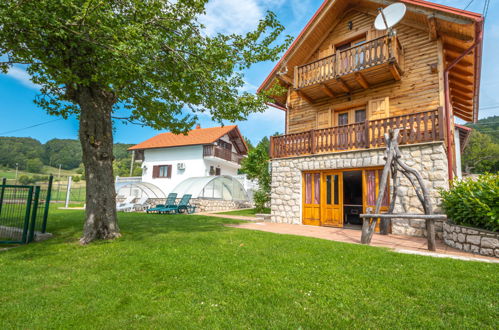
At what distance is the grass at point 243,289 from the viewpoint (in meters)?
2.46

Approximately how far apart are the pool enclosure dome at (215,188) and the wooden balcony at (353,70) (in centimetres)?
1049

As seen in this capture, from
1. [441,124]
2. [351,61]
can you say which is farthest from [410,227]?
[351,61]

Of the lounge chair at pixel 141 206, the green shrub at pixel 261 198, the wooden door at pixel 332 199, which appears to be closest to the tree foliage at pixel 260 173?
the green shrub at pixel 261 198

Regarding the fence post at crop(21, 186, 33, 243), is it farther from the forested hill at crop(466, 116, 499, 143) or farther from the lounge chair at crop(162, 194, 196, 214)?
the forested hill at crop(466, 116, 499, 143)

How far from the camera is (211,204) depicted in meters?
17.8

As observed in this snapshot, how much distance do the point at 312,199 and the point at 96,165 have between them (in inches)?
274

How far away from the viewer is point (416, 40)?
8.86 metres

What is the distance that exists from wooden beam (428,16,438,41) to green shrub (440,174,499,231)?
503 centimetres

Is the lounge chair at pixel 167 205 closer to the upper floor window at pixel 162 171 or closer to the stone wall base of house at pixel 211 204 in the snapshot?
the stone wall base of house at pixel 211 204

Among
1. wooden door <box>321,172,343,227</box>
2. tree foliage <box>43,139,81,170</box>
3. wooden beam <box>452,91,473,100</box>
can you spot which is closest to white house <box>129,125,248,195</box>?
wooden door <box>321,172,343,227</box>

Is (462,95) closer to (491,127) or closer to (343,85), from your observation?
(343,85)

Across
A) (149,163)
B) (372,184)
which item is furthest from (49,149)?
(372,184)

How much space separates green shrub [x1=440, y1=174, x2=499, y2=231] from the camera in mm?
4863

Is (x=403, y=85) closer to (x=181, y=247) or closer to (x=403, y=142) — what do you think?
(x=403, y=142)
